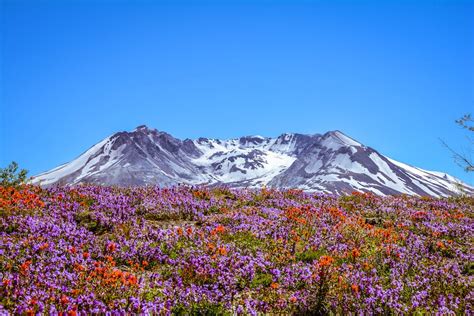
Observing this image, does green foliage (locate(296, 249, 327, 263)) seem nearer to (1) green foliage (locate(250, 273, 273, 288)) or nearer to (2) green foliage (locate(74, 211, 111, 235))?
(1) green foliage (locate(250, 273, 273, 288))

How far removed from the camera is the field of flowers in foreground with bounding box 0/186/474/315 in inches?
289

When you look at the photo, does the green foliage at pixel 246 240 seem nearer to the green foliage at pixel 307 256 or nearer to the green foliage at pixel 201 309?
the green foliage at pixel 307 256

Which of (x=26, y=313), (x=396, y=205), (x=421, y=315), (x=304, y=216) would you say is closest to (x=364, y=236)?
(x=304, y=216)

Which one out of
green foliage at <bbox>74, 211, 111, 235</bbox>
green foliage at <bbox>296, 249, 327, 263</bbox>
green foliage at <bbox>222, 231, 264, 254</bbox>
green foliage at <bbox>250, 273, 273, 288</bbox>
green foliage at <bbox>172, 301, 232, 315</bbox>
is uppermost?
green foliage at <bbox>74, 211, 111, 235</bbox>

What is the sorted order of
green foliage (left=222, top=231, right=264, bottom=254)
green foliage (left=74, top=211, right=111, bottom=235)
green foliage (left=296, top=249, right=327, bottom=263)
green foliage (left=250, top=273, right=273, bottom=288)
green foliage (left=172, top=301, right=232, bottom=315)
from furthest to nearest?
green foliage (left=74, top=211, right=111, bottom=235) → green foliage (left=222, top=231, right=264, bottom=254) → green foliage (left=296, top=249, right=327, bottom=263) → green foliage (left=250, top=273, right=273, bottom=288) → green foliage (left=172, top=301, right=232, bottom=315)

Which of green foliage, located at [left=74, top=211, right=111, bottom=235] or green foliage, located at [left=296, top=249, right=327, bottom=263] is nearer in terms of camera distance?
green foliage, located at [left=296, top=249, right=327, bottom=263]

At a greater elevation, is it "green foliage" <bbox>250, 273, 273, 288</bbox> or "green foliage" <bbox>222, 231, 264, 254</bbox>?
"green foliage" <bbox>222, 231, 264, 254</bbox>

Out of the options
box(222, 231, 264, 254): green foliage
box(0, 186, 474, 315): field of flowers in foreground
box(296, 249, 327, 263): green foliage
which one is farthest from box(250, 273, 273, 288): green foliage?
box(296, 249, 327, 263): green foliage

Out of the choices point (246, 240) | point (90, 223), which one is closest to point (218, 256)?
point (246, 240)

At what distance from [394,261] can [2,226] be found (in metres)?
9.99

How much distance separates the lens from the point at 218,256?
9.84 meters

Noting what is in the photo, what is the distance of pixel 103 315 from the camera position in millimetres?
6246

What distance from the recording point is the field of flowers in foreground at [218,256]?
734 cm

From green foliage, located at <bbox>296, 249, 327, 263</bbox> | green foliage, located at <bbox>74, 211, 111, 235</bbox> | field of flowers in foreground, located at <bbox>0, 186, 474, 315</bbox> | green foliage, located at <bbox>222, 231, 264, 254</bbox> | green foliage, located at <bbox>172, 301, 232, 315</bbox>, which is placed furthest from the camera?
green foliage, located at <bbox>74, 211, 111, 235</bbox>
